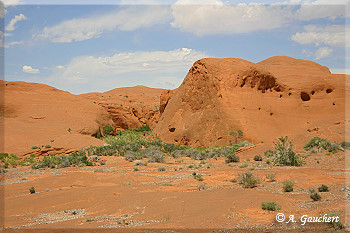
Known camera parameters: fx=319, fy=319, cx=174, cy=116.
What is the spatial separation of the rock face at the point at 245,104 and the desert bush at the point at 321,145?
13.7ft

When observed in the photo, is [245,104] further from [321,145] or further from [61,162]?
[61,162]

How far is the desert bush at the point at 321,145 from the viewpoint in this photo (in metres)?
16.4

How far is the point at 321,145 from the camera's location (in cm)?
1752

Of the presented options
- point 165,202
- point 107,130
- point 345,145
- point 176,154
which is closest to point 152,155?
point 176,154

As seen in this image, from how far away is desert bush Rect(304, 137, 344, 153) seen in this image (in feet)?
53.8

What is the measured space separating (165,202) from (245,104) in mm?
17734

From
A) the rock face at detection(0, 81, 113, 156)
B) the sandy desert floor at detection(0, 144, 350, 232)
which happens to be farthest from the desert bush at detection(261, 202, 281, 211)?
the rock face at detection(0, 81, 113, 156)

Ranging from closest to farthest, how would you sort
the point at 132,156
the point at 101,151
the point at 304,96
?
the point at 132,156
the point at 101,151
the point at 304,96

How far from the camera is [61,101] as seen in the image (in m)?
36.3

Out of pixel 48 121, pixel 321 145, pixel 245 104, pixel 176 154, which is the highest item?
pixel 245 104

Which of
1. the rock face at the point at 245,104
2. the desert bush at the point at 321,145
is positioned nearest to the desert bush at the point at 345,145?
the desert bush at the point at 321,145

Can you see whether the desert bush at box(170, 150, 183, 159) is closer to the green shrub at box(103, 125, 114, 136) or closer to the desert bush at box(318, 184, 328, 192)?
the desert bush at box(318, 184, 328, 192)

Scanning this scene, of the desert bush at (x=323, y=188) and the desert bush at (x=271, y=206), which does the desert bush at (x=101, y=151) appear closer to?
the desert bush at (x=323, y=188)

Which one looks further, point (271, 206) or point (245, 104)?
point (245, 104)
